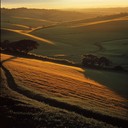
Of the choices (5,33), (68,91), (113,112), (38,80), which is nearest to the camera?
(113,112)

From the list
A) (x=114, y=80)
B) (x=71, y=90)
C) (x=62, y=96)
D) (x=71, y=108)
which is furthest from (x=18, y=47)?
(x=71, y=108)

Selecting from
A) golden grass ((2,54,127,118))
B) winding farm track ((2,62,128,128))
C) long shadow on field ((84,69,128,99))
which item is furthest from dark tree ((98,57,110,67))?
winding farm track ((2,62,128,128))

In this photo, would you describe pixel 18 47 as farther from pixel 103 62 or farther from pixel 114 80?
pixel 114 80

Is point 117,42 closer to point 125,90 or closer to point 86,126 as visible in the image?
point 125,90

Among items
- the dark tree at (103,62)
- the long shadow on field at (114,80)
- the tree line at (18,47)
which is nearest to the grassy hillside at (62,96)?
the long shadow on field at (114,80)

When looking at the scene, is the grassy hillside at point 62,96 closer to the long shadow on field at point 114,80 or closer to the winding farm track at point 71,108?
the winding farm track at point 71,108

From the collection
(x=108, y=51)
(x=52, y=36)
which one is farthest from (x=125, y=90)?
(x=52, y=36)
